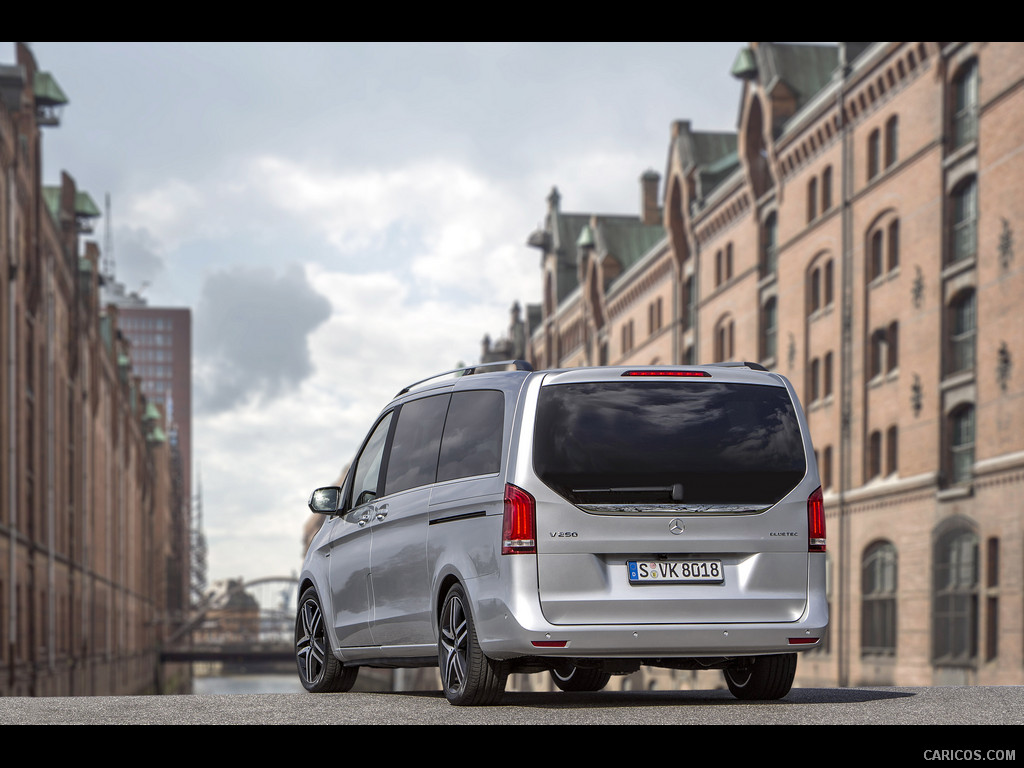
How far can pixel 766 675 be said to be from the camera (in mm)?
8656

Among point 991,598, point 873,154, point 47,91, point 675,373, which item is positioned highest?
point 47,91

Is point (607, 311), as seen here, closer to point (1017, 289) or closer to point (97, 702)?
point (1017, 289)

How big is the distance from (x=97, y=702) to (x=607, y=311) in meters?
54.0

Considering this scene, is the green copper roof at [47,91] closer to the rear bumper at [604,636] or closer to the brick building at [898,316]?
the brick building at [898,316]

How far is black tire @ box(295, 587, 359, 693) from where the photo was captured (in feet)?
33.6

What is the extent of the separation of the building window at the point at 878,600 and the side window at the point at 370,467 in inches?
980

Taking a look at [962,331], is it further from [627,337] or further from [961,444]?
[627,337]

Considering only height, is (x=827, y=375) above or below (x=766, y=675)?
above

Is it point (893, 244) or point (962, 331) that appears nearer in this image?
point (962, 331)

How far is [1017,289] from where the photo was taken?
1110 inches

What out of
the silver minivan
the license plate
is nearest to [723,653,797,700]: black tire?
the silver minivan

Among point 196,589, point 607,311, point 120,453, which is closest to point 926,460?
point 607,311

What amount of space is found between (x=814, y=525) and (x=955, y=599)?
2362cm

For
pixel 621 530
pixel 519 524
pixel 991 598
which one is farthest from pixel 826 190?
pixel 519 524
